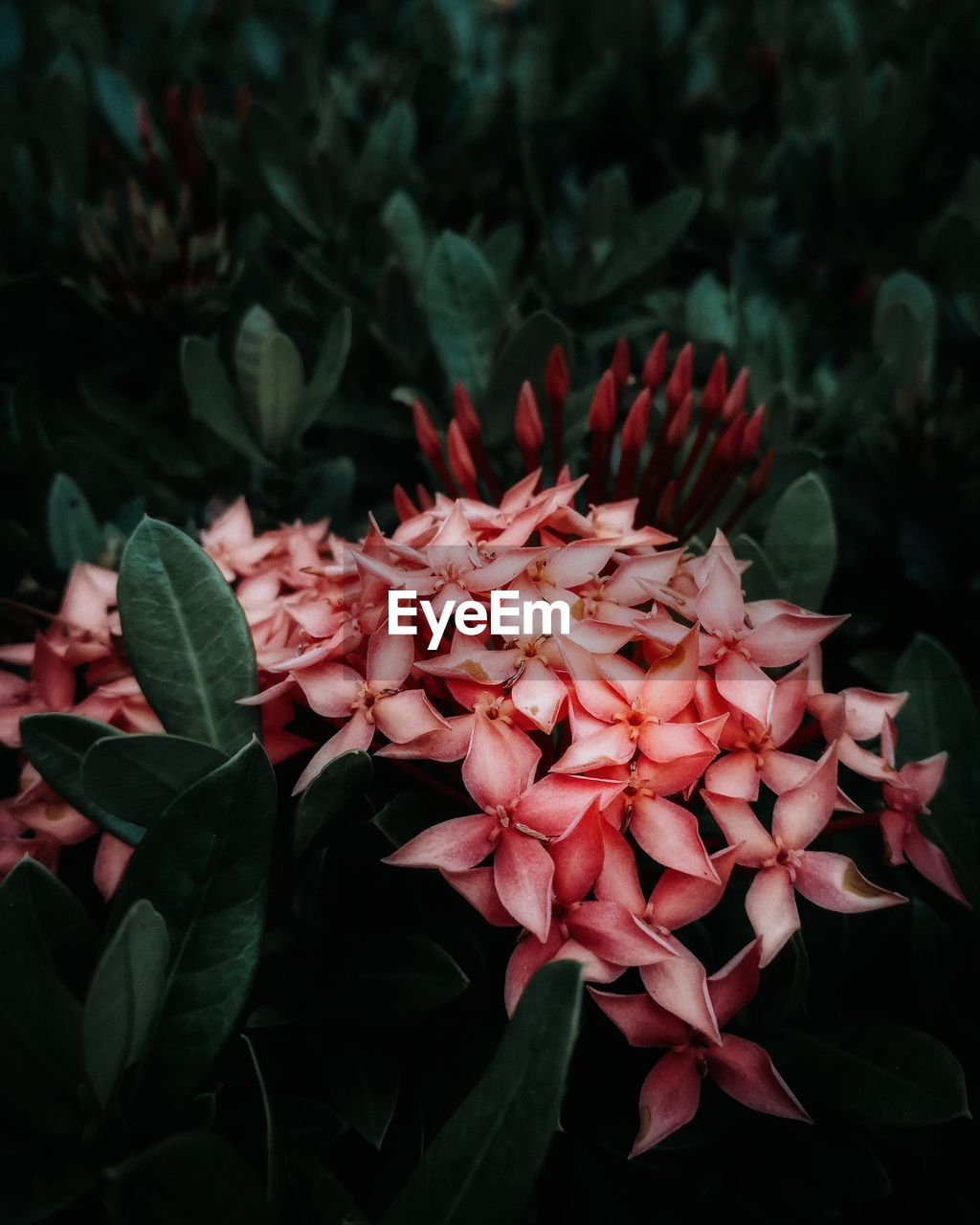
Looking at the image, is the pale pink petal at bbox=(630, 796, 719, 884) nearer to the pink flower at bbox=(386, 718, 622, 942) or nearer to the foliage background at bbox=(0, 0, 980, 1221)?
the pink flower at bbox=(386, 718, 622, 942)

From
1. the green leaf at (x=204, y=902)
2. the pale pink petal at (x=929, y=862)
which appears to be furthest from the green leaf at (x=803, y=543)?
the green leaf at (x=204, y=902)

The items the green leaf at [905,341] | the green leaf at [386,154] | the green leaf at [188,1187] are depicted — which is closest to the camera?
the green leaf at [188,1187]

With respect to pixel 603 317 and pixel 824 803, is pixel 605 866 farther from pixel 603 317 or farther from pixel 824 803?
pixel 603 317

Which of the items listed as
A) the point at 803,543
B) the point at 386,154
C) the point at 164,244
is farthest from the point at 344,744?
the point at 386,154

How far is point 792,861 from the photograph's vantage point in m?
0.74

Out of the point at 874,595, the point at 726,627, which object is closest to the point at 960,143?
the point at 874,595

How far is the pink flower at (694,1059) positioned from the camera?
72 cm

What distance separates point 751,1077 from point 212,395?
1.05 m

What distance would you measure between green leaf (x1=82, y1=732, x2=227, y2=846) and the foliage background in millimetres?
148

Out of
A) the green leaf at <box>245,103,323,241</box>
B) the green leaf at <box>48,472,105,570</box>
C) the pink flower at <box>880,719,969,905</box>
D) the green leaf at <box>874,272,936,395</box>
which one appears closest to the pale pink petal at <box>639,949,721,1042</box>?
the pink flower at <box>880,719,969,905</box>

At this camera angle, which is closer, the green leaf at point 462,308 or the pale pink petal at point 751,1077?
the pale pink petal at point 751,1077

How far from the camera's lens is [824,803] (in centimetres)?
75

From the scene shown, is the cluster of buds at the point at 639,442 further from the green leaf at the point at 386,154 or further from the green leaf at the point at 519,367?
the green leaf at the point at 386,154

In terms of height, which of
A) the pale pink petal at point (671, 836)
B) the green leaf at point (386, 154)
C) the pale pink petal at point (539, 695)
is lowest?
the pale pink petal at point (671, 836)
